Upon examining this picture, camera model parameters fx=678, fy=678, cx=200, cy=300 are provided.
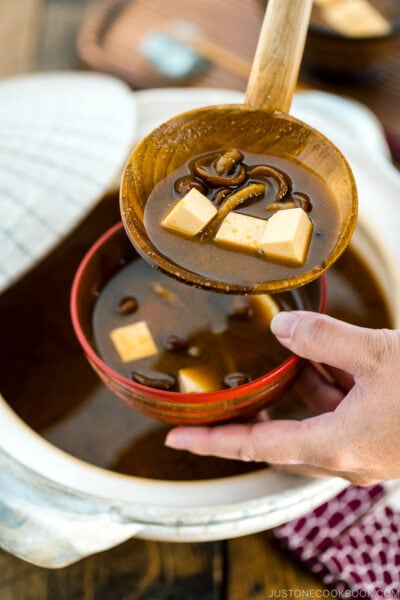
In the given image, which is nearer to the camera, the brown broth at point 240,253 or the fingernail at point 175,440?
the brown broth at point 240,253

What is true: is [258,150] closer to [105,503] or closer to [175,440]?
[175,440]

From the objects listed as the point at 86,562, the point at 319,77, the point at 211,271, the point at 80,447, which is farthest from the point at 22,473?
the point at 319,77

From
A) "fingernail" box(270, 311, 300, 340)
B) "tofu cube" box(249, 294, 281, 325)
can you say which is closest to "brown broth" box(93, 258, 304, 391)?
"tofu cube" box(249, 294, 281, 325)

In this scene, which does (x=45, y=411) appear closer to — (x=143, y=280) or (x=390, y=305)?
(x=143, y=280)

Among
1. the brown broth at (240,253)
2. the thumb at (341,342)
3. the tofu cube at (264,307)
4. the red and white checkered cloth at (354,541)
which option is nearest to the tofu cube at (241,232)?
the brown broth at (240,253)

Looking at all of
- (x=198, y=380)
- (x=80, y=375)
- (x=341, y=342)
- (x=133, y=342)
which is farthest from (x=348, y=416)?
(x=80, y=375)

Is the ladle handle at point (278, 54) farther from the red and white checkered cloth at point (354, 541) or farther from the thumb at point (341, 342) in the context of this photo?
the red and white checkered cloth at point (354, 541)

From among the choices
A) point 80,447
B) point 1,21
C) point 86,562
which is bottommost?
point 86,562
